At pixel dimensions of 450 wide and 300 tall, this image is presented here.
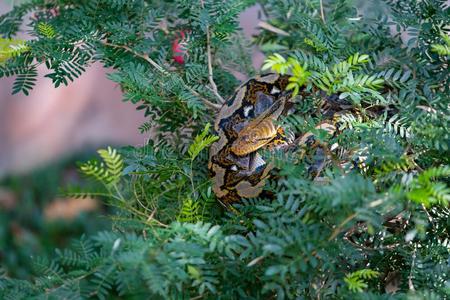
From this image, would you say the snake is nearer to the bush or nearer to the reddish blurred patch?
the bush

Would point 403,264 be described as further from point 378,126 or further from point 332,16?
point 332,16

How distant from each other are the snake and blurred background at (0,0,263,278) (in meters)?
1.52

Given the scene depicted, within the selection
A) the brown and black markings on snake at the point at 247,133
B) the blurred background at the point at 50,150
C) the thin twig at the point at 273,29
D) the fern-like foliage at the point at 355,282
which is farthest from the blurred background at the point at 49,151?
the fern-like foliage at the point at 355,282

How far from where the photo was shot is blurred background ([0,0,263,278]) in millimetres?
3229

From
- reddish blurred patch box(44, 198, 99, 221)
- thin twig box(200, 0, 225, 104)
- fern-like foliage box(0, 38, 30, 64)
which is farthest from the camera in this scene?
reddish blurred patch box(44, 198, 99, 221)

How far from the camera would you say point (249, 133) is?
59.3 inches

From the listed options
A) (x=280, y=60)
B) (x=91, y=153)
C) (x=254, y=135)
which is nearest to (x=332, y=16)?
(x=254, y=135)

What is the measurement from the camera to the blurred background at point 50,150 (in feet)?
10.6

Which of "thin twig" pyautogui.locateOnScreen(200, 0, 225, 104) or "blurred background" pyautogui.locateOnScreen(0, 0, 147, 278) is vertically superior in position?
"thin twig" pyautogui.locateOnScreen(200, 0, 225, 104)

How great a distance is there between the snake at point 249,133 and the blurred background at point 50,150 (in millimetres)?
1519

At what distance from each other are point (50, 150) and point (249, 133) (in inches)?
108

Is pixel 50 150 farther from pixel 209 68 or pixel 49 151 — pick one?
pixel 209 68

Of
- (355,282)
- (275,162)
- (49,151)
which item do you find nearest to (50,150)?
(49,151)

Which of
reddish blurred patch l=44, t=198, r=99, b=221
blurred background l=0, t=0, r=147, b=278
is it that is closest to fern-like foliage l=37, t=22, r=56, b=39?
blurred background l=0, t=0, r=147, b=278
